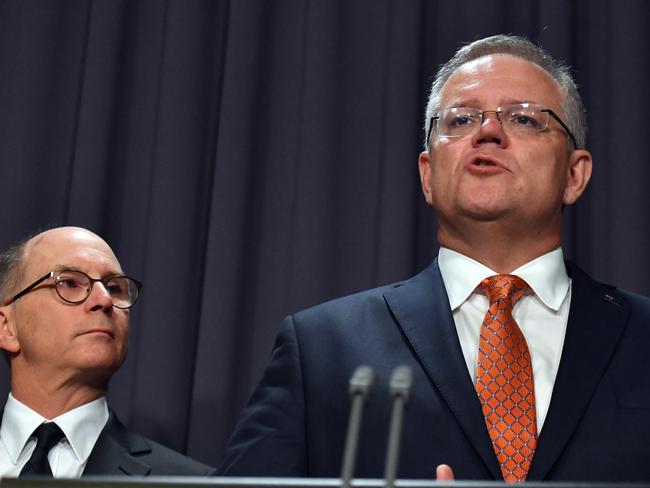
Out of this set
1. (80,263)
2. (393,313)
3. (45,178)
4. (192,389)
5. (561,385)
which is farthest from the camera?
(45,178)

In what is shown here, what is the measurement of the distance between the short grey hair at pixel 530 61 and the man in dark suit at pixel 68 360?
817 millimetres

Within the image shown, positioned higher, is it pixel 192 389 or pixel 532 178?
pixel 532 178

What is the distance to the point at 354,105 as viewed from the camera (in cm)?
267

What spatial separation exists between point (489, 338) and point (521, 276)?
194 mm

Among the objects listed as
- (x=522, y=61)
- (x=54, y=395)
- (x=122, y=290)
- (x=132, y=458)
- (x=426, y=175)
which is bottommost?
(x=132, y=458)

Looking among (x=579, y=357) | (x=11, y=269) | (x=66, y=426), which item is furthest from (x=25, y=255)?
(x=579, y=357)

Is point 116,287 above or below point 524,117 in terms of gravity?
below

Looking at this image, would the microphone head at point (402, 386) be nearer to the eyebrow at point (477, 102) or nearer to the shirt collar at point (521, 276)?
the shirt collar at point (521, 276)

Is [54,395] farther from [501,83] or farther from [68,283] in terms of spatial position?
[501,83]

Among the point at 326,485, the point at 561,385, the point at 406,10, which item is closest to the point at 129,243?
the point at 406,10

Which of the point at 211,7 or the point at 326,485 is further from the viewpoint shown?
the point at 211,7

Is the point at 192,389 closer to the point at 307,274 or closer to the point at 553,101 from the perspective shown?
the point at 307,274

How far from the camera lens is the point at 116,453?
2.22 metres

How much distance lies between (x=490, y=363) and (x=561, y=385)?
0.40 feet
